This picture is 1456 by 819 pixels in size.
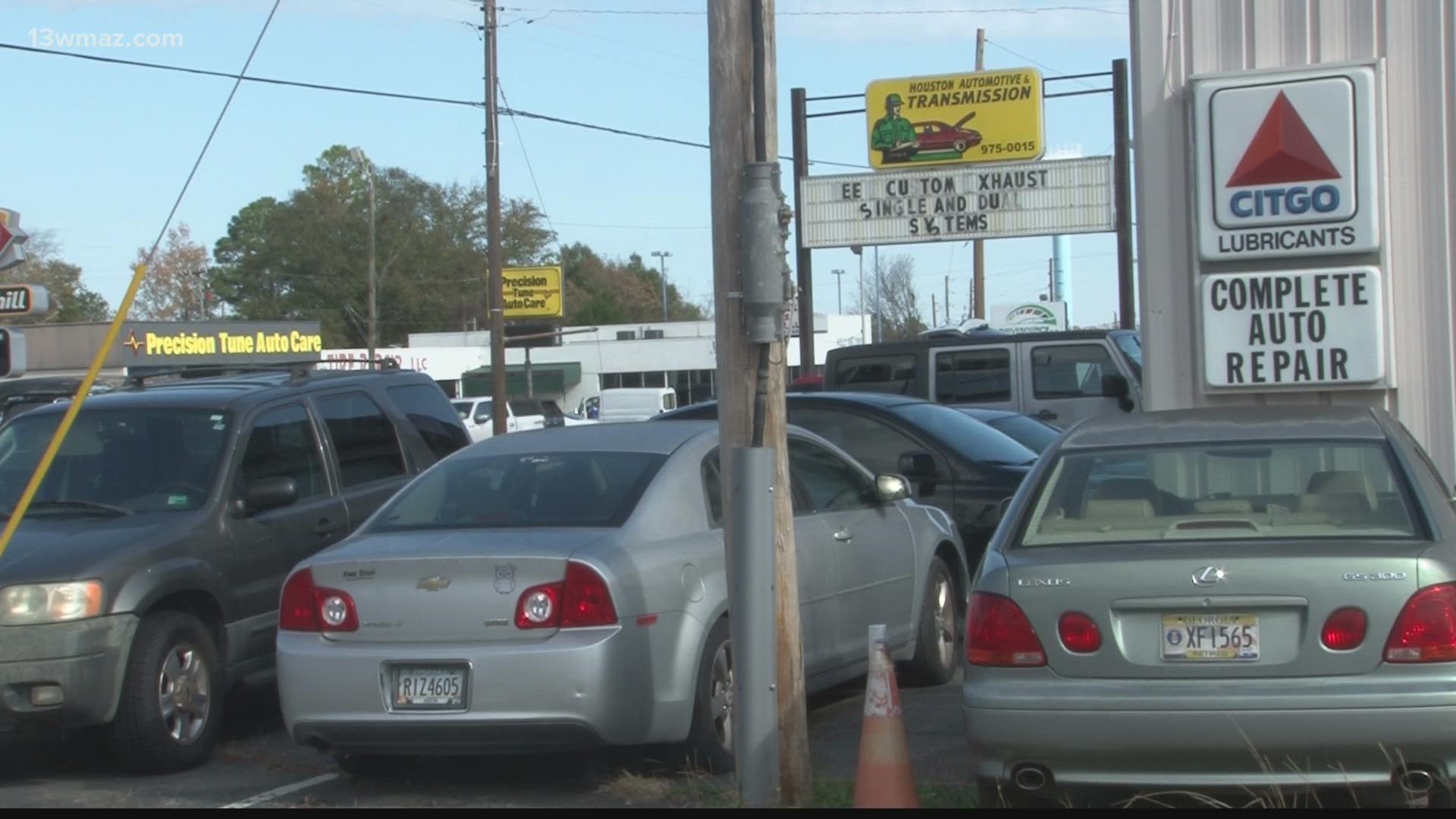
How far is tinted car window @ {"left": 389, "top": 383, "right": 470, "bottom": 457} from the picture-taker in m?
10.2

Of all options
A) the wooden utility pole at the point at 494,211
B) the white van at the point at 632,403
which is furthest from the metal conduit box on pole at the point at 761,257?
the white van at the point at 632,403

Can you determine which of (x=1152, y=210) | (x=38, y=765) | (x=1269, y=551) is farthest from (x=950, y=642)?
(x=38, y=765)

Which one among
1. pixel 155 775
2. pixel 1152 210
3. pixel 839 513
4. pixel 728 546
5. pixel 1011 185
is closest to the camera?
pixel 728 546

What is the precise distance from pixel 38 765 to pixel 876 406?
19.3 ft

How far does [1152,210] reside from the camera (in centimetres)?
877

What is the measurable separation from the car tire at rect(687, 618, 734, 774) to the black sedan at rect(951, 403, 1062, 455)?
6.28 m

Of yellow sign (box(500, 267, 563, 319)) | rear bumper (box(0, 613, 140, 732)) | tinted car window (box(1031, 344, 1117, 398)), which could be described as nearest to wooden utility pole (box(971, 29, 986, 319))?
yellow sign (box(500, 267, 563, 319))

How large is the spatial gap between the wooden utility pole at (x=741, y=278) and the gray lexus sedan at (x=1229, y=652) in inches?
38.4

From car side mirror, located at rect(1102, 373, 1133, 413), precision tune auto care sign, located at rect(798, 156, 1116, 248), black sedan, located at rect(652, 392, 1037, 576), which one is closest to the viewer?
black sedan, located at rect(652, 392, 1037, 576)

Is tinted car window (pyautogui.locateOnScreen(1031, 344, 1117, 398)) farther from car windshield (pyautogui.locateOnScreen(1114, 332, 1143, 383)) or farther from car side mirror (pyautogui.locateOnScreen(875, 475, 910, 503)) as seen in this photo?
car side mirror (pyautogui.locateOnScreen(875, 475, 910, 503))

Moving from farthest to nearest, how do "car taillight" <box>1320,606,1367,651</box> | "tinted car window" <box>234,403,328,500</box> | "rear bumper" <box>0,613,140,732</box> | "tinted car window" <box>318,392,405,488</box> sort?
"tinted car window" <box>318,392,405,488</box>, "tinted car window" <box>234,403,328,500</box>, "rear bumper" <box>0,613,140,732</box>, "car taillight" <box>1320,606,1367,651</box>

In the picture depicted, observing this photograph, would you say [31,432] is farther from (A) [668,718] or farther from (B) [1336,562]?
(B) [1336,562]

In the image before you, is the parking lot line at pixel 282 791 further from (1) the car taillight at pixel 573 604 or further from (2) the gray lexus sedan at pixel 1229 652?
(2) the gray lexus sedan at pixel 1229 652

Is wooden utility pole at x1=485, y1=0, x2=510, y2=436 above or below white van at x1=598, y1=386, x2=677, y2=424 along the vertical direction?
above
